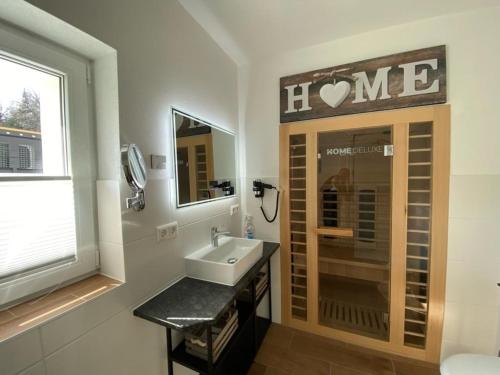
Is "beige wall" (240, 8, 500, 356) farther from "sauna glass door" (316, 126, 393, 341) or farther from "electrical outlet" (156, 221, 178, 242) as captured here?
"electrical outlet" (156, 221, 178, 242)

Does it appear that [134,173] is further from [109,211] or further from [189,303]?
[189,303]

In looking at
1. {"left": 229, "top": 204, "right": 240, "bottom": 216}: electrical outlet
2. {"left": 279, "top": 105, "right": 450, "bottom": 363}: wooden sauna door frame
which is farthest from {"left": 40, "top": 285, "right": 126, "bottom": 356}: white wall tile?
{"left": 279, "top": 105, "right": 450, "bottom": 363}: wooden sauna door frame

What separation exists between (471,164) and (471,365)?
119cm

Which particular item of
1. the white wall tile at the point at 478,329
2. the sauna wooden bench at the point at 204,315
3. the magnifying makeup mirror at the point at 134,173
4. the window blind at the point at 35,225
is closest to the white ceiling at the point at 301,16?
the magnifying makeup mirror at the point at 134,173

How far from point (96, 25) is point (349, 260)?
2243 mm

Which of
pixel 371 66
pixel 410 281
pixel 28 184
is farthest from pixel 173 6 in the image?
pixel 410 281

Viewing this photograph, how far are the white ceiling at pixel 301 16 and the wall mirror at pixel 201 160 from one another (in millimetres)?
706

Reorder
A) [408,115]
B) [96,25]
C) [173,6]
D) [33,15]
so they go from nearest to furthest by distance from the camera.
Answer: [33,15] → [96,25] → [173,6] → [408,115]

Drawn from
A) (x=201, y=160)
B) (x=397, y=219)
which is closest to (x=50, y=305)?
(x=201, y=160)

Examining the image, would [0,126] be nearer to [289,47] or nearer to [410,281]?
[289,47]

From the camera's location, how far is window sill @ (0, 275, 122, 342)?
69 cm

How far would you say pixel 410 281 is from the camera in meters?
1.64

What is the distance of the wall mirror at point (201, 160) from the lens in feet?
4.38

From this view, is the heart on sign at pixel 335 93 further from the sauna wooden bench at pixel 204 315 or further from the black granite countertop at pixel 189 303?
the black granite countertop at pixel 189 303
